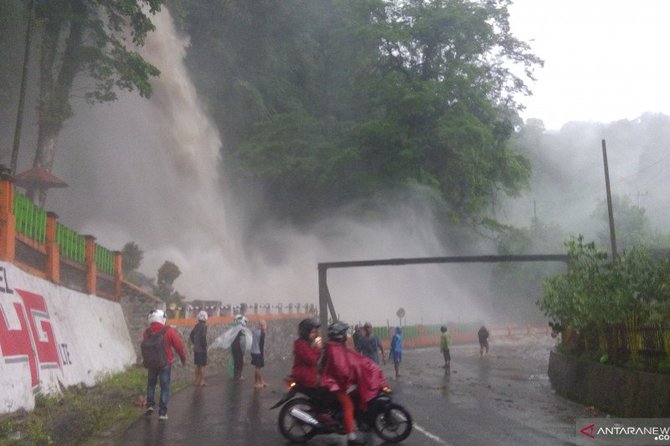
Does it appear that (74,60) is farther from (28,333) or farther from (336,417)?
(336,417)

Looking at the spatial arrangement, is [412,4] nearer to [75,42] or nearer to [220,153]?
[220,153]

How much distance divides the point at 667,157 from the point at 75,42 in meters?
106

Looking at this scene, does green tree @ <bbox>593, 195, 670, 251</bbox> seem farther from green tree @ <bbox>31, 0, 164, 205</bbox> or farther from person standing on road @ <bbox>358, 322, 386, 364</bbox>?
person standing on road @ <bbox>358, 322, 386, 364</bbox>

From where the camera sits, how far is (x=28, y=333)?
11.3 m

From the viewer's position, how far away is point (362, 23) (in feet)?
143

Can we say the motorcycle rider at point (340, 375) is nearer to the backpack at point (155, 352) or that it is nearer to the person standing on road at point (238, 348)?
the backpack at point (155, 352)

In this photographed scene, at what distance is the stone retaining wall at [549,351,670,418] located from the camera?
11570 millimetres

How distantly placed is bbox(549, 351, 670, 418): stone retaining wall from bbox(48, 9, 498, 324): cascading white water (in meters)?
26.0

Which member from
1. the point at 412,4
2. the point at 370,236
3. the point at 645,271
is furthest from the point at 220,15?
the point at 645,271

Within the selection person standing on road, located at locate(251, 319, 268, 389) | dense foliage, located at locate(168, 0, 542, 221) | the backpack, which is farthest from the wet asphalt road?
dense foliage, located at locate(168, 0, 542, 221)

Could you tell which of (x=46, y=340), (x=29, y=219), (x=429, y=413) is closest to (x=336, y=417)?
(x=429, y=413)
